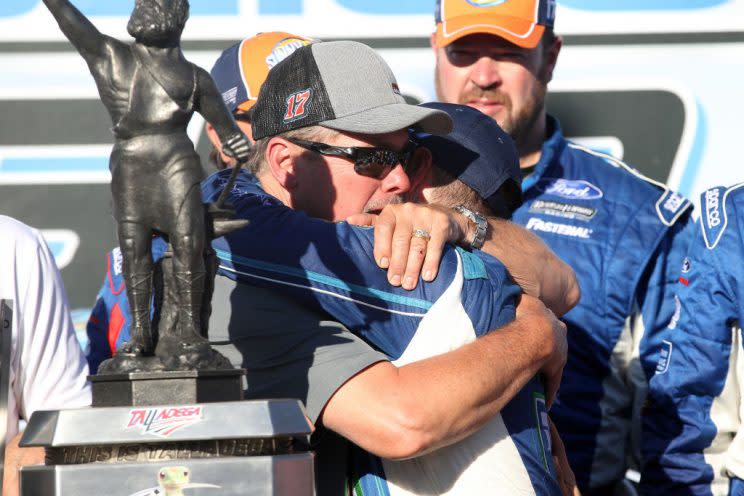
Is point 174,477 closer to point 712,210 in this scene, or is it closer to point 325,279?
point 325,279

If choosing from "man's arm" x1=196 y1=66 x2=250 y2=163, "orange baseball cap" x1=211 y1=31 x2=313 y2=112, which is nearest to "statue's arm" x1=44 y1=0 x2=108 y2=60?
"man's arm" x1=196 y1=66 x2=250 y2=163

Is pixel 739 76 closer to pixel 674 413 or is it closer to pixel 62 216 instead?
pixel 674 413

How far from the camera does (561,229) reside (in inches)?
129

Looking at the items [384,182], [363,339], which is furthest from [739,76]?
[363,339]

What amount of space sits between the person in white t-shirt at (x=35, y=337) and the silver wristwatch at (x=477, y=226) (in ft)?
2.75

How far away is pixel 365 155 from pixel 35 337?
76 centimetres

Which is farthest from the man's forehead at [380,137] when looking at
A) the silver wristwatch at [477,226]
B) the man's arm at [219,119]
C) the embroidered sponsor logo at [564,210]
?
the embroidered sponsor logo at [564,210]

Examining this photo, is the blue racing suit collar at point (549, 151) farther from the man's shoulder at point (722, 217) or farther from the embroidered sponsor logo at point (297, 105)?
the embroidered sponsor logo at point (297, 105)

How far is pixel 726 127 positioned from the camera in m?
3.80

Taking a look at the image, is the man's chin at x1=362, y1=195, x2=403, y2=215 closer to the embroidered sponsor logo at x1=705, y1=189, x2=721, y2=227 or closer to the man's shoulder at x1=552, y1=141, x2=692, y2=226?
the embroidered sponsor logo at x1=705, y1=189, x2=721, y2=227

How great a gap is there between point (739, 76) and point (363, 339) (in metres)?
2.42

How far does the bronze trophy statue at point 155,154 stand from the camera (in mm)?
1472

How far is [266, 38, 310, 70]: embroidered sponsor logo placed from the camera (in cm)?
300

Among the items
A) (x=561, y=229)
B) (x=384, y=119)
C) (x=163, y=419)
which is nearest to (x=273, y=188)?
(x=384, y=119)
